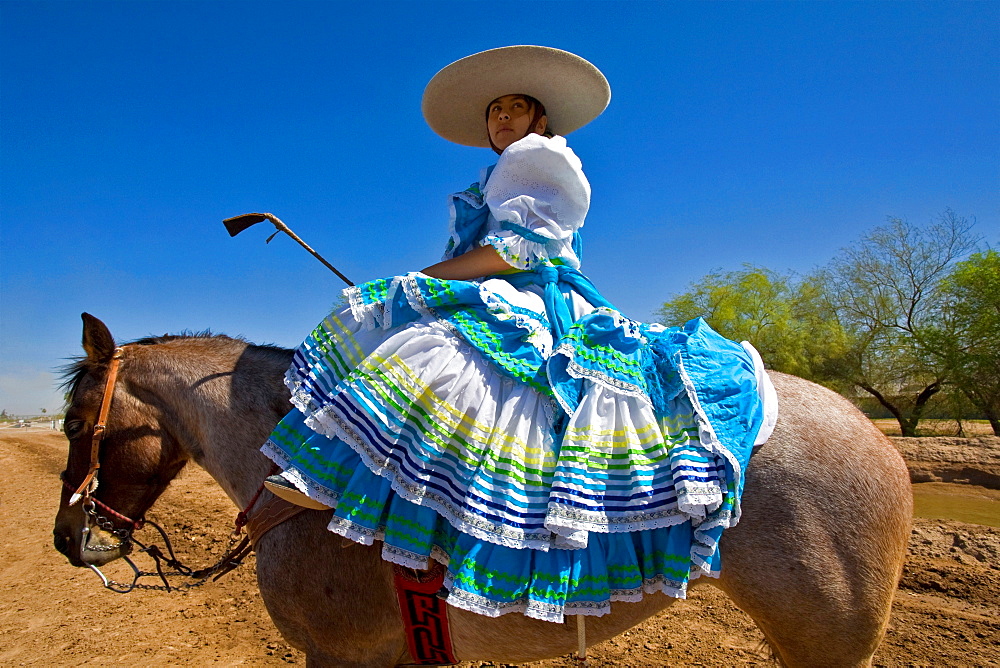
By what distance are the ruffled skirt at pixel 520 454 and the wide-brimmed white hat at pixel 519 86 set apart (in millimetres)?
1507

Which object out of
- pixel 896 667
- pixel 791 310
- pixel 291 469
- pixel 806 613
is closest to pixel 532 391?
pixel 291 469

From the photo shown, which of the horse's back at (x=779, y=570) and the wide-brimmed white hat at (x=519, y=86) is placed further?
the wide-brimmed white hat at (x=519, y=86)

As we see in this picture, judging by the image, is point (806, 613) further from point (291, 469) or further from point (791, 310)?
point (791, 310)

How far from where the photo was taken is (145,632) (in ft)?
15.0

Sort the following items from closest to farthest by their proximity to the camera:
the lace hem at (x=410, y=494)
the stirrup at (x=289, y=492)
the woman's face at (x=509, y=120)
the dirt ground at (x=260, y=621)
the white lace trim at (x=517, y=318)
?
1. the lace hem at (x=410, y=494)
2. the stirrup at (x=289, y=492)
3. the white lace trim at (x=517, y=318)
4. the woman's face at (x=509, y=120)
5. the dirt ground at (x=260, y=621)

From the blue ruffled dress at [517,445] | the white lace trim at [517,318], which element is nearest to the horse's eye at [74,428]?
the blue ruffled dress at [517,445]

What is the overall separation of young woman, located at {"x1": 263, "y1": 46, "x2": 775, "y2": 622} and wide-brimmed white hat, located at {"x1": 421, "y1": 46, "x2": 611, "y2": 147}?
1.16 metres

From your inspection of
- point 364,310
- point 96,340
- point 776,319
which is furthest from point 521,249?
point 776,319

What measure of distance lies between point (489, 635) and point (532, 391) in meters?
0.98

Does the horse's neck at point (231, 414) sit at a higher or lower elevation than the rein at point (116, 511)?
higher

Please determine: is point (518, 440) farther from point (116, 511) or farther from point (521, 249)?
point (116, 511)

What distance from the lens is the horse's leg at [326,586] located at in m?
2.03

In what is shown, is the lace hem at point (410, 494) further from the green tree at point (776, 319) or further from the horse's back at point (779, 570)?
the green tree at point (776, 319)

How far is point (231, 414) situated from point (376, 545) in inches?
35.1
